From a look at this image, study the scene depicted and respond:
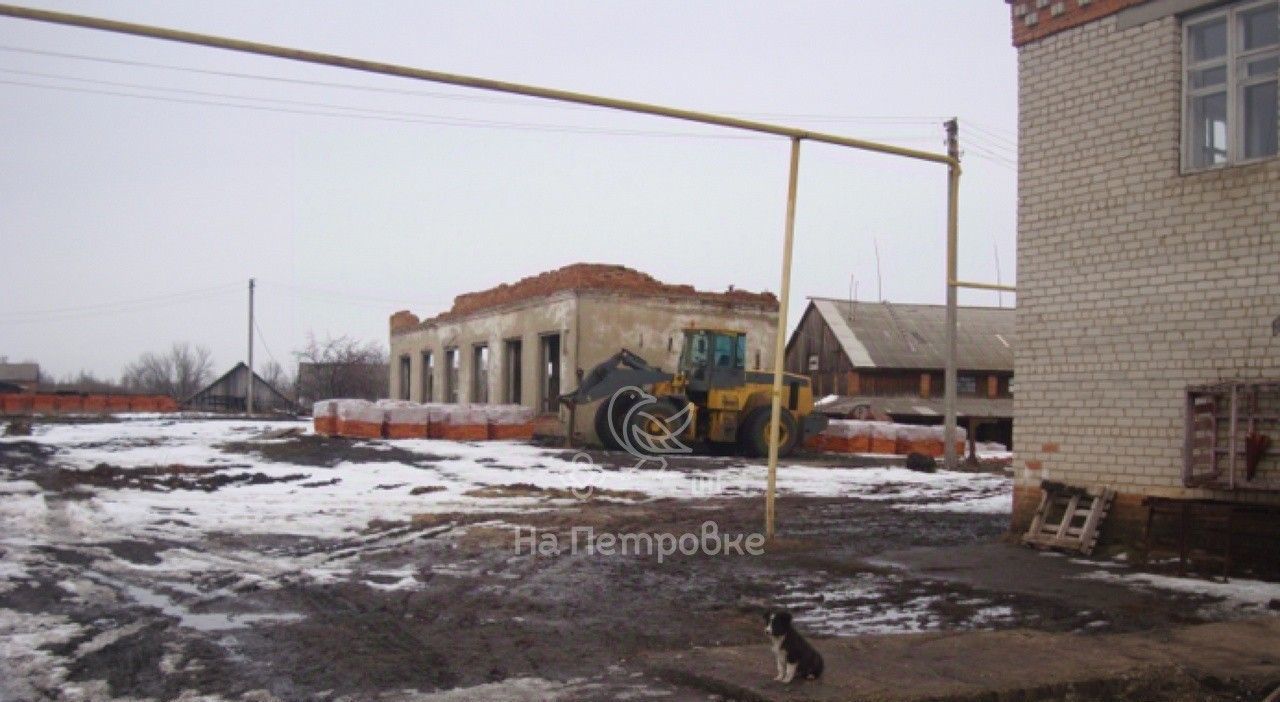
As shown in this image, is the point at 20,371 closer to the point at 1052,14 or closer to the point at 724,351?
the point at 724,351

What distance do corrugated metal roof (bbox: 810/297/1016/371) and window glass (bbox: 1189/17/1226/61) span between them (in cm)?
3433

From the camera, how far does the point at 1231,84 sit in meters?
11.5

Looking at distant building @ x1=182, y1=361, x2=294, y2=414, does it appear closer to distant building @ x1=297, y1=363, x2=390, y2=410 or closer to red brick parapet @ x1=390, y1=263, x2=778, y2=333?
distant building @ x1=297, y1=363, x2=390, y2=410

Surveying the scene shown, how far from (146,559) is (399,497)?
6853mm

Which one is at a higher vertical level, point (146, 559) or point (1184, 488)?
point (1184, 488)

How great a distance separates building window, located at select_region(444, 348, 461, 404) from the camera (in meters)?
44.9

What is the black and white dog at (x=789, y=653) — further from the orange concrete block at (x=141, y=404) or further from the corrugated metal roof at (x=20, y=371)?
the corrugated metal roof at (x=20, y=371)

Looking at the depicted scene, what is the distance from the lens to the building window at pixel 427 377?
47.8 metres

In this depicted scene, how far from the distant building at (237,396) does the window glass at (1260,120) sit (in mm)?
66849

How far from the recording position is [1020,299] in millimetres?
13273

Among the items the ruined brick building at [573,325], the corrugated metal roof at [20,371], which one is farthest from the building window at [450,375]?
the corrugated metal roof at [20,371]

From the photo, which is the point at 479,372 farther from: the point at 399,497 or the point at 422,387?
the point at 399,497

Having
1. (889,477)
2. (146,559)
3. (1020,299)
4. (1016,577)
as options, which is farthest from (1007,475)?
(146,559)

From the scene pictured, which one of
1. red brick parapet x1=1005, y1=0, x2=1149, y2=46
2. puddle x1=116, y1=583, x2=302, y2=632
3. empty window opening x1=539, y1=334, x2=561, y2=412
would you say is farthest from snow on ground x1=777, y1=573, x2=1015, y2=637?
empty window opening x1=539, y1=334, x2=561, y2=412
